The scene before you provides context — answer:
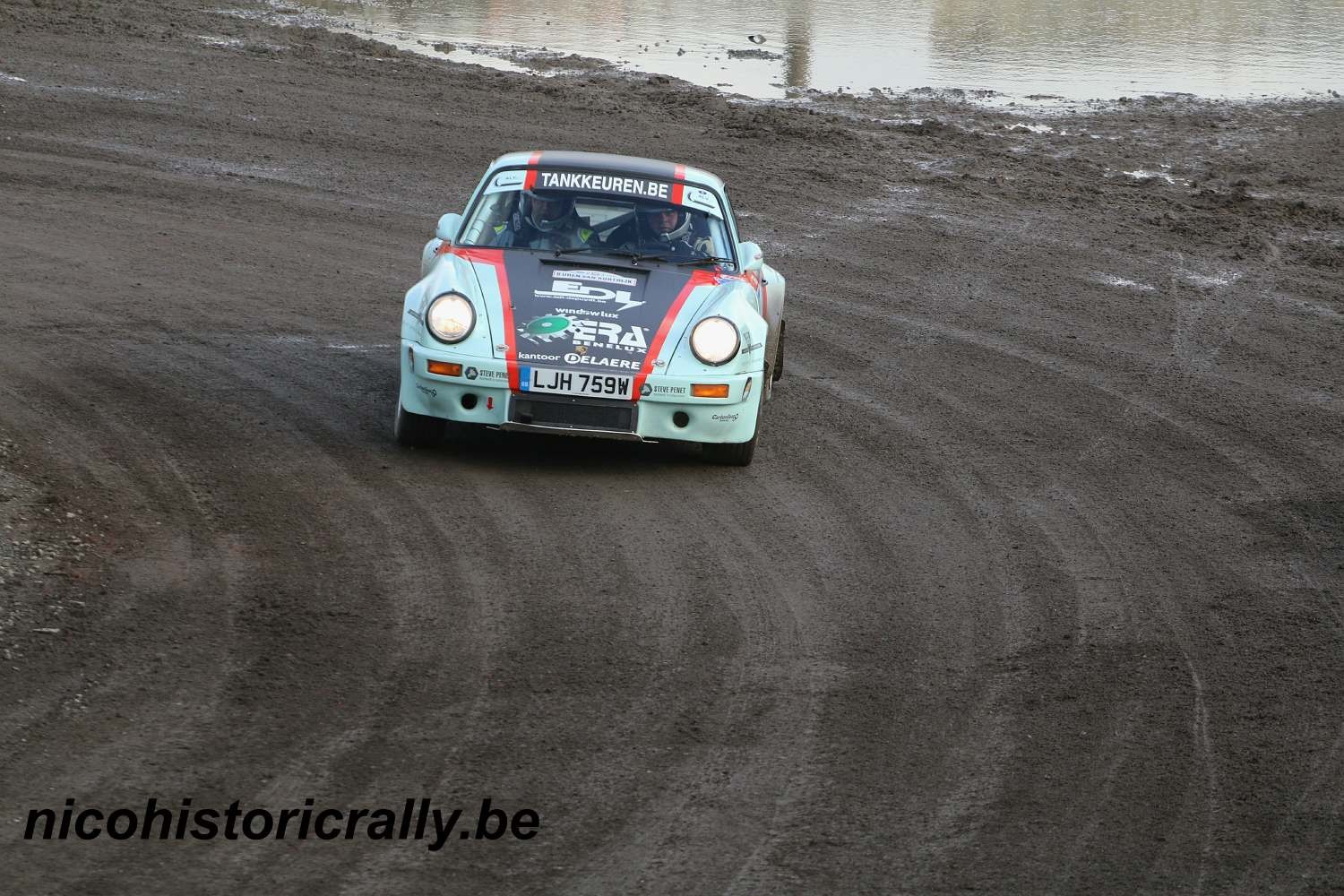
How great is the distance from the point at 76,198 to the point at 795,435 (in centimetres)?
782

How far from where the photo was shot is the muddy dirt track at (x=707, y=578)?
15.4 ft

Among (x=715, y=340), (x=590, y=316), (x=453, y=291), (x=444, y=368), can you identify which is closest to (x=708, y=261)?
(x=715, y=340)

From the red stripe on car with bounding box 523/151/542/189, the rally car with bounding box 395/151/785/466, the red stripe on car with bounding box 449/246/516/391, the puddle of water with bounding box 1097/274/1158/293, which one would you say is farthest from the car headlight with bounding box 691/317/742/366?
the puddle of water with bounding box 1097/274/1158/293

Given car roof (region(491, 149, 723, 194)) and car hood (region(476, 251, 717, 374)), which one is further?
car roof (region(491, 149, 723, 194))

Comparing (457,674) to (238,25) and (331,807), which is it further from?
(238,25)

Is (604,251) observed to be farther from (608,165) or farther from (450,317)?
(450,317)

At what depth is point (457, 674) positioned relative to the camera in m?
5.53

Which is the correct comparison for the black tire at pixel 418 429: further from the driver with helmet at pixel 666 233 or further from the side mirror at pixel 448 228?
the driver with helmet at pixel 666 233

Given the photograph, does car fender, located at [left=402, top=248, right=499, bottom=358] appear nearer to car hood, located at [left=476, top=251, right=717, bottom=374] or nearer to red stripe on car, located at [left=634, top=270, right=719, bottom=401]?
car hood, located at [left=476, top=251, right=717, bottom=374]

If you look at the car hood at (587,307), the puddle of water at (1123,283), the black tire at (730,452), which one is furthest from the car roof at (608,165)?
the puddle of water at (1123,283)

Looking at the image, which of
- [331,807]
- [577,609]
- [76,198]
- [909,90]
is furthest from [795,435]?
[909,90]

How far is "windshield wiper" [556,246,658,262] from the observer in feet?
28.1

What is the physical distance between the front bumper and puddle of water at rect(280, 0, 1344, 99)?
13800mm

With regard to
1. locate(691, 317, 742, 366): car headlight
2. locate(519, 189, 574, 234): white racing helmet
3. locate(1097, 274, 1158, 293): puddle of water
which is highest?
locate(519, 189, 574, 234): white racing helmet
